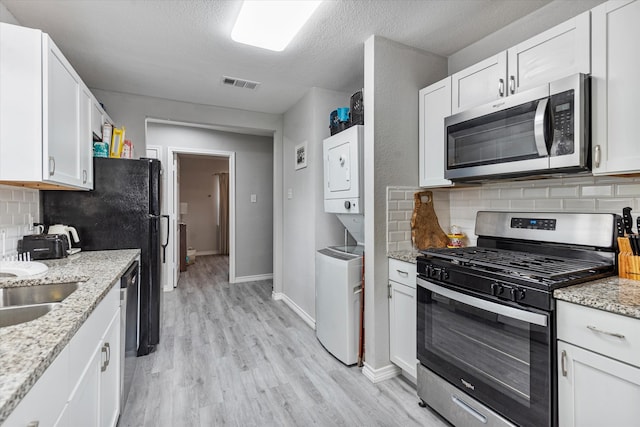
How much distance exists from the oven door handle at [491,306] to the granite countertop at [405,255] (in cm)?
21

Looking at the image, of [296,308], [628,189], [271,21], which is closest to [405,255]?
[628,189]

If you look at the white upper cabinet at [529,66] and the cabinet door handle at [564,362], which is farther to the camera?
the white upper cabinet at [529,66]

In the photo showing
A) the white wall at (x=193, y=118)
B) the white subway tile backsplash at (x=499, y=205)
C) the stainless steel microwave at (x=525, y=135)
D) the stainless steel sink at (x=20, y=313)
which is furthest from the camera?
the white wall at (x=193, y=118)

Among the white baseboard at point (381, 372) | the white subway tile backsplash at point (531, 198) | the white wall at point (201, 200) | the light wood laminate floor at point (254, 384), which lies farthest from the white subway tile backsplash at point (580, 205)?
the white wall at point (201, 200)

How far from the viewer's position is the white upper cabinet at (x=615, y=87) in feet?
4.29

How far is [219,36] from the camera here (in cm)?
217

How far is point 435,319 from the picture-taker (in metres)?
1.75

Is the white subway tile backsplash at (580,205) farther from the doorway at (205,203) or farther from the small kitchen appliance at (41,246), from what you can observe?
the doorway at (205,203)

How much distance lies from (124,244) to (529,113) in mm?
2800

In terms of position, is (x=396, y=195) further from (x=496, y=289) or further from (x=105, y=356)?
(x=105, y=356)

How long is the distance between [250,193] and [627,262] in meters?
4.33

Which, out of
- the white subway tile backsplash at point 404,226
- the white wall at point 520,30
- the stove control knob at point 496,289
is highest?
the white wall at point 520,30

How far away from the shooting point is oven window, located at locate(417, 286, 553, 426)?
4.13 feet

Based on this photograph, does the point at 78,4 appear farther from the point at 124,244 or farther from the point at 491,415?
the point at 491,415
